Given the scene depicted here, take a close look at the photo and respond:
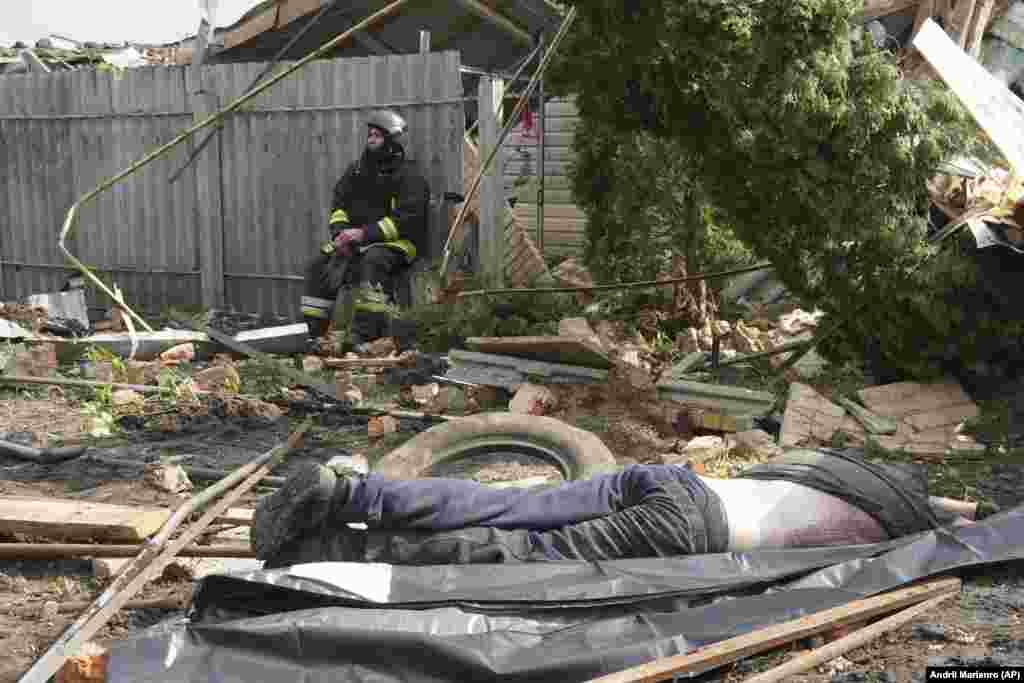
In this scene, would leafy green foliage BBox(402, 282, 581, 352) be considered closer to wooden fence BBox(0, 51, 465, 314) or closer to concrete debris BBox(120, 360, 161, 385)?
wooden fence BBox(0, 51, 465, 314)

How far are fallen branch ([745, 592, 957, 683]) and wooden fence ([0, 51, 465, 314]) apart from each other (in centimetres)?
692

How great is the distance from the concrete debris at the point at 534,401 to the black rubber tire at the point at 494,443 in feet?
3.07

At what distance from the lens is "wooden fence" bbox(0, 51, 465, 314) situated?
397 inches

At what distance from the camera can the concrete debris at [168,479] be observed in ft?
18.1

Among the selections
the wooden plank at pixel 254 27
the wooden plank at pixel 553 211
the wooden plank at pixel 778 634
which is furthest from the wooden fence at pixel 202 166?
the wooden plank at pixel 778 634

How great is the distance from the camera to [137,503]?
5297 mm

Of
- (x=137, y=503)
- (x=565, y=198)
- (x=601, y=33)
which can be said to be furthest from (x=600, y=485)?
(x=565, y=198)

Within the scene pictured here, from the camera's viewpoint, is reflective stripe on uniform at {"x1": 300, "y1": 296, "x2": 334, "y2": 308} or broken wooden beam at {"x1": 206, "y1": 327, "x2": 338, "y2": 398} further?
reflective stripe on uniform at {"x1": 300, "y1": 296, "x2": 334, "y2": 308}

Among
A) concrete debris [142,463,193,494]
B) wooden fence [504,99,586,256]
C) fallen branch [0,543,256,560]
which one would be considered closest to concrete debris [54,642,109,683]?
fallen branch [0,543,256,560]

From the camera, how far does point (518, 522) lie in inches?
151

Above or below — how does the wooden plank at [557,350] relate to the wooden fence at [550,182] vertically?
below

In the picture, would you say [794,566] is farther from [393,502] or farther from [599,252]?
[599,252]

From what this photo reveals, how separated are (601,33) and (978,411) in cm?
329

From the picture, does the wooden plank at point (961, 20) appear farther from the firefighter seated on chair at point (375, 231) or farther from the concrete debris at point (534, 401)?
the concrete debris at point (534, 401)
